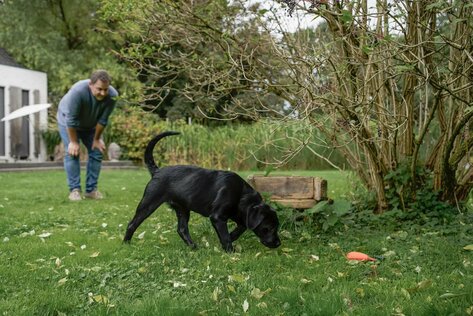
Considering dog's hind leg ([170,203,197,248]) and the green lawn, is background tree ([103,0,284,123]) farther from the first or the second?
the green lawn

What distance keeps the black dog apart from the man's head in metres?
3.20

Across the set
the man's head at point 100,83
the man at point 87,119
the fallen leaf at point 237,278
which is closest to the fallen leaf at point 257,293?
the fallen leaf at point 237,278

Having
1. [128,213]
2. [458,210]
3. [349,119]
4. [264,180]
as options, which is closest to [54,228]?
[128,213]

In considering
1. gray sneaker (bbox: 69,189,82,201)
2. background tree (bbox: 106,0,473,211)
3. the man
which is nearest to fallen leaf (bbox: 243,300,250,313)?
background tree (bbox: 106,0,473,211)

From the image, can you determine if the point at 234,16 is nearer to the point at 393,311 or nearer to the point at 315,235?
the point at 315,235

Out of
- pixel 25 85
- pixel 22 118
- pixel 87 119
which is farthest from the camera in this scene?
pixel 25 85

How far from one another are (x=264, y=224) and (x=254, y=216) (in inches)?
3.9

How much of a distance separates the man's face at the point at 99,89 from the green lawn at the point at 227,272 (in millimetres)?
2272

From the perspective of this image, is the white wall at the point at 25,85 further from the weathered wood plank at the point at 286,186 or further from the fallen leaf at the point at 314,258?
the fallen leaf at the point at 314,258

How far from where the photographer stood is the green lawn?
300 centimetres

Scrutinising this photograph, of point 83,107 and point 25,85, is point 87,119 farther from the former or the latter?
point 25,85

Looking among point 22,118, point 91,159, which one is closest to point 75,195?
point 91,159

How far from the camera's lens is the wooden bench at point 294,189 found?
5582 millimetres

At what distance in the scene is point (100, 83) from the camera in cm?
755
